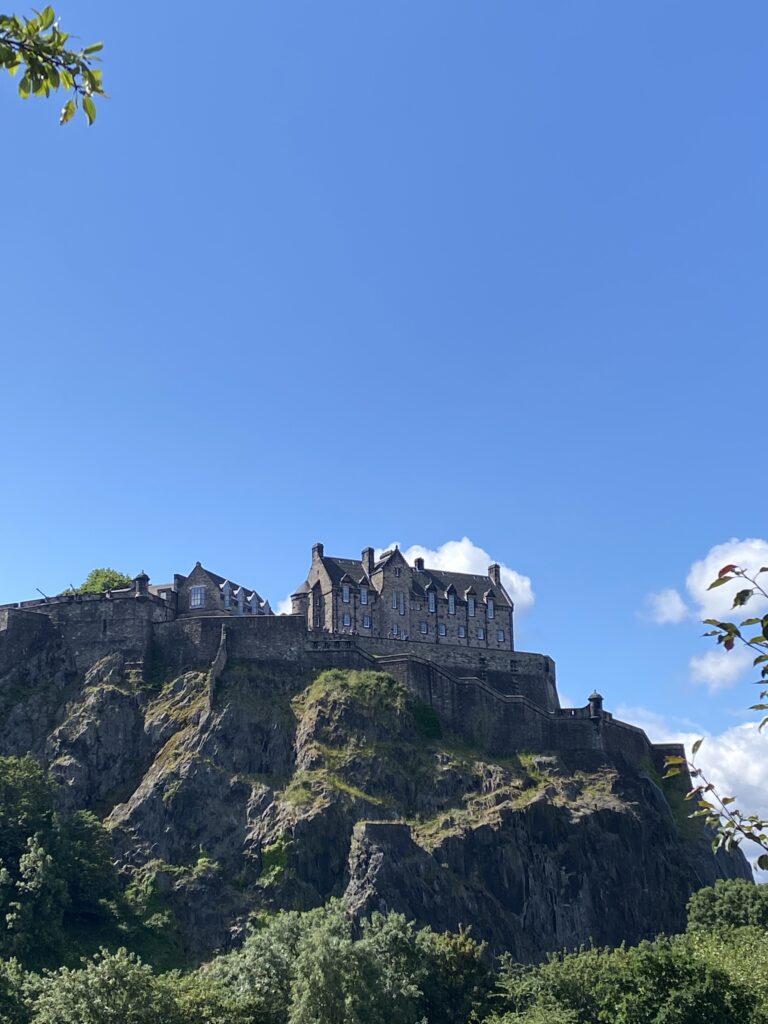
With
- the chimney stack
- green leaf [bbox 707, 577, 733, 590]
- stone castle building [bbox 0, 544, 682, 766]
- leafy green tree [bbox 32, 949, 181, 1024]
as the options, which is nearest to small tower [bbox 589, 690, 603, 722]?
stone castle building [bbox 0, 544, 682, 766]

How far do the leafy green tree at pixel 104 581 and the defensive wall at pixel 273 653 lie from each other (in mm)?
12594

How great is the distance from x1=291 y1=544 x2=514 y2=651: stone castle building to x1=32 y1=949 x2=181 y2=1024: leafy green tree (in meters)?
44.9

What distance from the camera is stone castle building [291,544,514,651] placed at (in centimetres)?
9238

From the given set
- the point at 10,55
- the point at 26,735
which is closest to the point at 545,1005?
the point at 26,735

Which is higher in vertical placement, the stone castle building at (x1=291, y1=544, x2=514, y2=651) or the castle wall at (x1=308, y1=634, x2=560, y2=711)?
the stone castle building at (x1=291, y1=544, x2=514, y2=651)

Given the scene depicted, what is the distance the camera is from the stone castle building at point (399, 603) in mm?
92375

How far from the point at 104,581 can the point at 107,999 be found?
189ft

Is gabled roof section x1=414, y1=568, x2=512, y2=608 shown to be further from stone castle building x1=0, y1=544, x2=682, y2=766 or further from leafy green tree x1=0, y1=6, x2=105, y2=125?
leafy green tree x1=0, y1=6, x2=105, y2=125

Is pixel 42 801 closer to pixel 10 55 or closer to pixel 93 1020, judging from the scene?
pixel 93 1020

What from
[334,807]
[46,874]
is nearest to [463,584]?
[334,807]

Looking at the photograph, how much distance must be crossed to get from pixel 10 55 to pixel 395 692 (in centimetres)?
7418

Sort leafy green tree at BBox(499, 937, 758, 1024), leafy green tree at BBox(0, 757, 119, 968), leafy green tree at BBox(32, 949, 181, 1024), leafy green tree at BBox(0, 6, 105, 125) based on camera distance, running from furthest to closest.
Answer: leafy green tree at BBox(0, 757, 119, 968)
leafy green tree at BBox(499, 937, 758, 1024)
leafy green tree at BBox(32, 949, 181, 1024)
leafy green tree at BBox(0, 6, 105, 125)

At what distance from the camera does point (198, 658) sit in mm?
81938

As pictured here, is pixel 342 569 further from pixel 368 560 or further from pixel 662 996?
pixel 662 996
